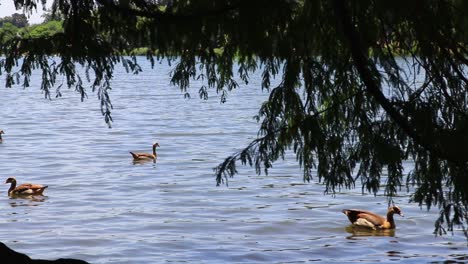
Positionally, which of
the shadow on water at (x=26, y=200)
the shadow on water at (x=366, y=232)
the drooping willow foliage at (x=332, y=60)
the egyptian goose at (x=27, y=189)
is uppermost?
the drooping willow foliage at (x=332, y=60)

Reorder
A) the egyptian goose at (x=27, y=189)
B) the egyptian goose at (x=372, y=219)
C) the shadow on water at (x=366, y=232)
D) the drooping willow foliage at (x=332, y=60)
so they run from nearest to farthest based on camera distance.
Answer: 1. the drooping willow foliage at (x=332, y=60)
2. the shadow on water at (x=366, y=232)
3. the egyptian goose at (x=372, y=219)
4. the egyptian goose at (x=27, y=189)

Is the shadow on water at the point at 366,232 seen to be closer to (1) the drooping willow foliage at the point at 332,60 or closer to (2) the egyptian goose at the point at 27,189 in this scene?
(2) the egyptian goose at the point at 27,189

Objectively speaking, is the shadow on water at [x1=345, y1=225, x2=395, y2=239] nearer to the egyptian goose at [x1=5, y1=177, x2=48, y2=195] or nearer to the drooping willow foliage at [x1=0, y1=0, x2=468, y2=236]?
the egyptian goose at [x1=5, y1=177, x2=48, y2=195]

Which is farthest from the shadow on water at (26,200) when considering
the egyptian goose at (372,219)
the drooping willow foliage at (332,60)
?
the drooping willow foliage at (332,60)

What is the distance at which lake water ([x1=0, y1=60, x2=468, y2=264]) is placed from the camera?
1277 centimetres

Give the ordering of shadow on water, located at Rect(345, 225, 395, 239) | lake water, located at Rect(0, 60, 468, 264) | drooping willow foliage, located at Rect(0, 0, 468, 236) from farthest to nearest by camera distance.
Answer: shadow on water, located at Rect(345, 225, 395, 239), lake water, located at Rect(0, 60, 468, 264), drooping willow foliage, located at Rect(0, 0, 468, 236)

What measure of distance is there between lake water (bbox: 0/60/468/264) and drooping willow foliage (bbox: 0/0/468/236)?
16.8 ft

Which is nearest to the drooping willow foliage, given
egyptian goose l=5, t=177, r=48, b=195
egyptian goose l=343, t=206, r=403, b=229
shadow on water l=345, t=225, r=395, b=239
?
shadow on water l=345, t=225, r=395, b=239

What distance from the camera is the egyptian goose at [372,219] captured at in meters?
14.6

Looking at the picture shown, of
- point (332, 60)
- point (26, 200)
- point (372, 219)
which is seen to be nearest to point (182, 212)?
point (26, 200)

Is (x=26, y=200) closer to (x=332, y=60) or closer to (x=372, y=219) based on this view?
(x=372, y=219)

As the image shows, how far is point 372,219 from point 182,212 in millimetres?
3171

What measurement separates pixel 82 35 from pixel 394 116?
7.07 ft

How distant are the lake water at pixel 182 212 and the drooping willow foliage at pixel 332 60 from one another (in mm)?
5120
